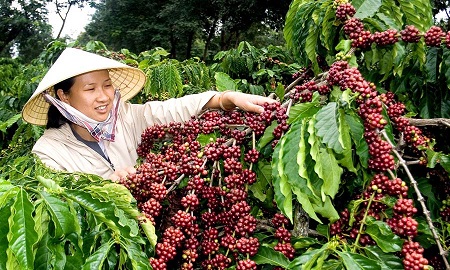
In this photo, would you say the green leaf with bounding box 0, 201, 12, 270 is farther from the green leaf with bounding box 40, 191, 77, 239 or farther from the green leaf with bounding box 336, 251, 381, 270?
the green leaf with bounding box 336, 251, 381, 270

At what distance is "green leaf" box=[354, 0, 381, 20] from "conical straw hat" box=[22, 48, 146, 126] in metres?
1.29

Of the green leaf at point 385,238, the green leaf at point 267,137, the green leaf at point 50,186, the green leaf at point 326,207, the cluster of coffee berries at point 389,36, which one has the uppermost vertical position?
the cluster of coffee berries at point 389,36

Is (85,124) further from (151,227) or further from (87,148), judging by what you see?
(151,227)

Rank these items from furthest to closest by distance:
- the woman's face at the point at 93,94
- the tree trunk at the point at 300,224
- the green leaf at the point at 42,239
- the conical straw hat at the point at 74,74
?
1. the woman's face at the point at 93,94
2. the conical straw hat at the point at 74,74
3. the tree trunk at the point at 300,224
4. the green leaf at the point at 42,239

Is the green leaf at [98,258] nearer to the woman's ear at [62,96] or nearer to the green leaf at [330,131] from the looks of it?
the green leaf at [330,131]

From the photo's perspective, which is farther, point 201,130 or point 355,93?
point 201,130

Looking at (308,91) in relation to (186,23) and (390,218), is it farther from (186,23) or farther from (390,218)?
(186,23)

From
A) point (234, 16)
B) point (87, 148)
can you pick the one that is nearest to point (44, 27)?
point (234, 16)

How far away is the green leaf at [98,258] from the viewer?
4.00ft

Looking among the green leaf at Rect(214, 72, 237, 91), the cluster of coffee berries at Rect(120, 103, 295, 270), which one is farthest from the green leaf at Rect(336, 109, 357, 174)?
the green leaf at Rect(214, 72, 237, 91)

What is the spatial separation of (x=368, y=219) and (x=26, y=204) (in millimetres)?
Answer: 980

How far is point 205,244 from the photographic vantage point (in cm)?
156

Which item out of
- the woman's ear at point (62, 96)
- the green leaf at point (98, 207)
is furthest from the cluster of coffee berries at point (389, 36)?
the woman's ear at point (62, 96)

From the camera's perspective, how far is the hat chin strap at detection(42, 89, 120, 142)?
2459 millimetres
